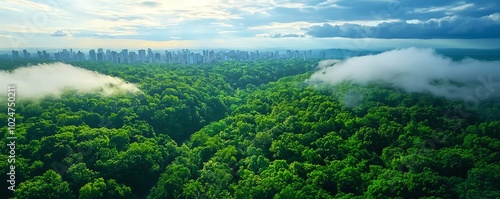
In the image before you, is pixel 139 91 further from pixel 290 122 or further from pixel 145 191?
pixel 290 122

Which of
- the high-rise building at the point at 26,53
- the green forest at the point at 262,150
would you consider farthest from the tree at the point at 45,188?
the high-rise building at the point at 26,53

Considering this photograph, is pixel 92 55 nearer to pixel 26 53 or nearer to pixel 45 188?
pixel 26 53

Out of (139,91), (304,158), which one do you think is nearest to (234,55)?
(139,91)

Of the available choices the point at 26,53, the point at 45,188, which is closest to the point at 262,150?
the point at 45,188

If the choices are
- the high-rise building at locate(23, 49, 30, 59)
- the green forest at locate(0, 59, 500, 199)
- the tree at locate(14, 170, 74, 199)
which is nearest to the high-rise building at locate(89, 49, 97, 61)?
the high-rise building at locate(23, 49, 30, 59)

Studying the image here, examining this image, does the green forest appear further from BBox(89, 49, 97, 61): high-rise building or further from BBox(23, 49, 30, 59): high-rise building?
BBox(89, 49, 97, 61): high-rise building

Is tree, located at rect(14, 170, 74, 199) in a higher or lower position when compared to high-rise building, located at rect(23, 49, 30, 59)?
lower

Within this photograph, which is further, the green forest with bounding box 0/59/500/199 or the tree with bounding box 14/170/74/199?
the tree with bounding box 14/170/74/199

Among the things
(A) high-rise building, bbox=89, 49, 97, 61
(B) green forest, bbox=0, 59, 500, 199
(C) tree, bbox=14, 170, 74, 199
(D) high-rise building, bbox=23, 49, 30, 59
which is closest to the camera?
(B) green forest, bbox=0, 59, 500, 199

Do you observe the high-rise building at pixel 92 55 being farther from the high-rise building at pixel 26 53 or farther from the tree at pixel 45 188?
the tree at pixel 45 188
